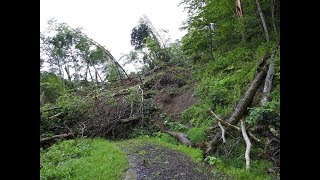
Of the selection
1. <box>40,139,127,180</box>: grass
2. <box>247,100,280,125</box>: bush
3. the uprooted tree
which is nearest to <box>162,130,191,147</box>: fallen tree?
the uprooted tree

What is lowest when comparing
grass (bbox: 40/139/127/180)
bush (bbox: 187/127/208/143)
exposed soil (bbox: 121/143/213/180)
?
grass (bbox: 40/139/127/180)

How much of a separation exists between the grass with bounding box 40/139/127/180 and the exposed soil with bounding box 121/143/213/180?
0.34 meters

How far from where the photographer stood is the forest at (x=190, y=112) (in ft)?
23.0

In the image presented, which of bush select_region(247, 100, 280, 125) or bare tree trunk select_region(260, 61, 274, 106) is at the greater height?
bare tree trunk select_region(260, 61, 274, 106)

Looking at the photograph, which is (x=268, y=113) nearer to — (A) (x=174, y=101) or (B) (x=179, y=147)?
(B) (x=179, y=147)

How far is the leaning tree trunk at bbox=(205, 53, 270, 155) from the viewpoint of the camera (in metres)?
8.05

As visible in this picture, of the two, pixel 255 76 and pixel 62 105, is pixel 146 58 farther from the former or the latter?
pixel 255 76

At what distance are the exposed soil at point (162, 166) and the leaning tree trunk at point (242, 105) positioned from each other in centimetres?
82

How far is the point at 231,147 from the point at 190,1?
1079cm

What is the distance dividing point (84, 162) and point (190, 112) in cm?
602

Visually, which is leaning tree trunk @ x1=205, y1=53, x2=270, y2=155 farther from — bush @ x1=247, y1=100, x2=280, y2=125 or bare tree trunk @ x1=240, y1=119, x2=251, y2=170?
bush @ x1=247, y1=100, x2=280, y2=125

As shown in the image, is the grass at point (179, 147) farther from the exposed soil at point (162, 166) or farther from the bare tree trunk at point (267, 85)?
the bare tree trunk at point (267, 85)

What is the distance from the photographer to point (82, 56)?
30359 millimetres
